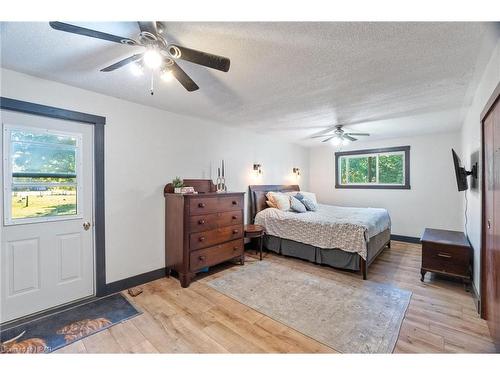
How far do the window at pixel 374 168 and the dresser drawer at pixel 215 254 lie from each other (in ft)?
12.2

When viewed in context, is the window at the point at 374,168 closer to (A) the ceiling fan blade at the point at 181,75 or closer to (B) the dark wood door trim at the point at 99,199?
(A) the ceiling fan blade at the point at 181,75

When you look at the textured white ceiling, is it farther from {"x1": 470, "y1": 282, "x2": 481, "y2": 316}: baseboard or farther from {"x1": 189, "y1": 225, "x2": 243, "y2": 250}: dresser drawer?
{"x1": 470, "y1": 282, "x2": 481, "y2": 316}: baseboard

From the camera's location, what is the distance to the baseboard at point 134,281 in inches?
105

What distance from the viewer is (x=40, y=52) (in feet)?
5.80

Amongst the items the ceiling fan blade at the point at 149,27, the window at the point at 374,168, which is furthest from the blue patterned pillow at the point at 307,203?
the ceiling fan blade at the point at 149,27

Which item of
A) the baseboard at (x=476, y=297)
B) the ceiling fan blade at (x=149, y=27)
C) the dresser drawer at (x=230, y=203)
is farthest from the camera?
the dresser drawer at (x=230, y=203)

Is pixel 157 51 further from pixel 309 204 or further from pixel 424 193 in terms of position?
pixel 424 193

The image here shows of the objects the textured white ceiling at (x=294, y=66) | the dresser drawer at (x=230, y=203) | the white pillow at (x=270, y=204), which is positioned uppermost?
the textured white ceiling at (x=294, y=66)

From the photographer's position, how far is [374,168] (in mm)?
5410

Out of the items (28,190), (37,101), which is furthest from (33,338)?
(37,101)

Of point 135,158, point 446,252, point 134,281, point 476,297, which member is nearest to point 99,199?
point 135,158

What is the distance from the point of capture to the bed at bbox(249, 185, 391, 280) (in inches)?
123

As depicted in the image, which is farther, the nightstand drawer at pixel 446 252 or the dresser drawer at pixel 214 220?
the dresser drawer at pixel 214 220
